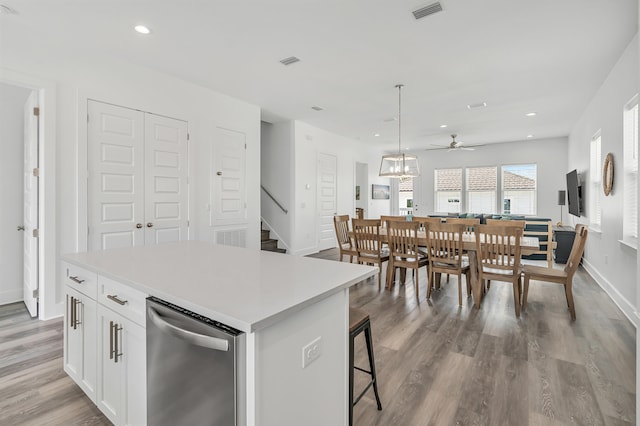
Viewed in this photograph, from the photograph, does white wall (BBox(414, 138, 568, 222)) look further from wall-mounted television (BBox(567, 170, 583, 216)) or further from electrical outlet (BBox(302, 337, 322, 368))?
electrical outlet (BBox(302, 337, 322, 368))

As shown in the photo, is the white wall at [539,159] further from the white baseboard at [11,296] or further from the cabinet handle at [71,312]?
the white baseboard at [11,296]

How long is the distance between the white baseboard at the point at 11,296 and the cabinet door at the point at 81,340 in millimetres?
2644

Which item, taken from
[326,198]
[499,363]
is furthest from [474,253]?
[326,198]

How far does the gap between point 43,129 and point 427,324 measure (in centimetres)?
430

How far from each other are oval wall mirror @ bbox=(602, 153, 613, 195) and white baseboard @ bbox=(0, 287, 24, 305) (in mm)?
7309

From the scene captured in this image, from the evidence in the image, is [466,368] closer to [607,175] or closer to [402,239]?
[402,239]

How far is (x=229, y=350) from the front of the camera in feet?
3.10

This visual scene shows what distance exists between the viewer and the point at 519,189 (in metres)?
8.66

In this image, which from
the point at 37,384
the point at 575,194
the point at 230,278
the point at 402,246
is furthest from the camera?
the point at 575,194

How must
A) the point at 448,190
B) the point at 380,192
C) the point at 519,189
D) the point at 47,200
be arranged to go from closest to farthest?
the point at 47,200 → the point at 519,189 → the point at 448,190 → the point at 380,192

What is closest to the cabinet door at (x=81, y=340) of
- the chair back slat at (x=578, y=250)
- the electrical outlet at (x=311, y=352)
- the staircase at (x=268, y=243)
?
the electrical outlet at (x=311, y=352)

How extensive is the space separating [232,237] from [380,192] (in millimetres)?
6077

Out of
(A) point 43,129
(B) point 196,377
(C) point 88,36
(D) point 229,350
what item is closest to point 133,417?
(B) point 196,377

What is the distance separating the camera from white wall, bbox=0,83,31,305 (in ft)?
11.8
